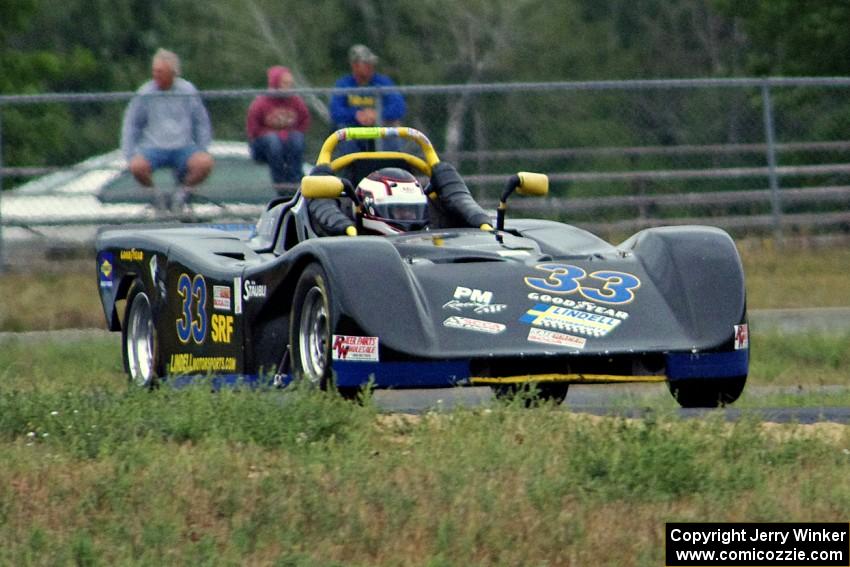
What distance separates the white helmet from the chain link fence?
575 cm

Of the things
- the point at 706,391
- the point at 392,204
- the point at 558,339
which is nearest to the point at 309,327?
the point at 558,339

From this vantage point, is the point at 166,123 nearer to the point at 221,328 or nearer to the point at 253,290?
the point at 221,328

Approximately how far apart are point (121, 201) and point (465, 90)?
294 centimetres

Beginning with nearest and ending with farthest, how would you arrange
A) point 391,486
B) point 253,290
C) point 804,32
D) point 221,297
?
point 391,486
point 253,290
point 221,297
point 804,32

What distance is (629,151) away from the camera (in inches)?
674

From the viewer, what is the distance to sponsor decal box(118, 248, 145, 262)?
11.4 m

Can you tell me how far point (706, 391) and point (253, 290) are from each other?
90.1 inches

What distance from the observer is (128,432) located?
7.66 metres

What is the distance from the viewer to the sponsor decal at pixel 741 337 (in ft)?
30.1

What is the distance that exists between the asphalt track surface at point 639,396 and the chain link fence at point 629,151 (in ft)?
6.28

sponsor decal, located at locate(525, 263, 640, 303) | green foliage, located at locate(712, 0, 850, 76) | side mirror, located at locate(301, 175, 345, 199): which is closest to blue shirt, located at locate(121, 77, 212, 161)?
side mirror, located at locate(301, 175, 345, 199)

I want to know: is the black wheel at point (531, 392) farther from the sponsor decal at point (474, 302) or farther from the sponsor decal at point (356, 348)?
the sponsor decal at point (356, 348)

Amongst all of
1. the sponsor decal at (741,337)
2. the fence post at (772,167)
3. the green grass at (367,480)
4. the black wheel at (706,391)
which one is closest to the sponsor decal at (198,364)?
the green grass at (367,480)

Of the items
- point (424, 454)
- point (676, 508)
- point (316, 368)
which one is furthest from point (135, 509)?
point (316, 368)
